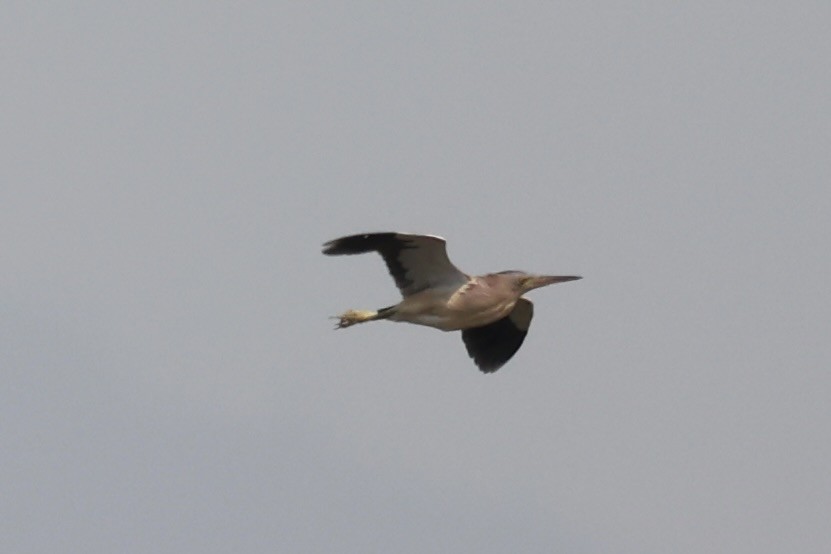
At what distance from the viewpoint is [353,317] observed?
23.1 metres

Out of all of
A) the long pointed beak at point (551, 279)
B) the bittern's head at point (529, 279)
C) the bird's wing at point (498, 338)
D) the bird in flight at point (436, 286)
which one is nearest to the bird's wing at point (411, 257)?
the bird in flight at point (436, 286)

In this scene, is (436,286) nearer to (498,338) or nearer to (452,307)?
(452,307)

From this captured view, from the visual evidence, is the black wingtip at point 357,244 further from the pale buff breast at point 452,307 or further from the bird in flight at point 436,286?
the pale buff breast at point 452,307

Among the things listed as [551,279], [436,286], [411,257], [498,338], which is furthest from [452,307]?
[498,338]

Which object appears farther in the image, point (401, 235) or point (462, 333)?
point (462, 333)

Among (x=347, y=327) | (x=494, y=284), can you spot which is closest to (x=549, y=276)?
(x=494, y=284)

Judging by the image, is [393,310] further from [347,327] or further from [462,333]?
[462,333]

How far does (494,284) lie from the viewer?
2317 cm

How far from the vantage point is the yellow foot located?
2305 centimetres

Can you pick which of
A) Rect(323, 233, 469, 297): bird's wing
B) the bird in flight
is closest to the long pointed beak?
the bird in flight

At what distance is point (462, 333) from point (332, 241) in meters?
4.38

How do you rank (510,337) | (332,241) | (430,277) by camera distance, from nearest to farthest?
(332,241) < (430,277) < (510,337)

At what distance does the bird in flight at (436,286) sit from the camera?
72.7 feet

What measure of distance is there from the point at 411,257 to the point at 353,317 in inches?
46.0
